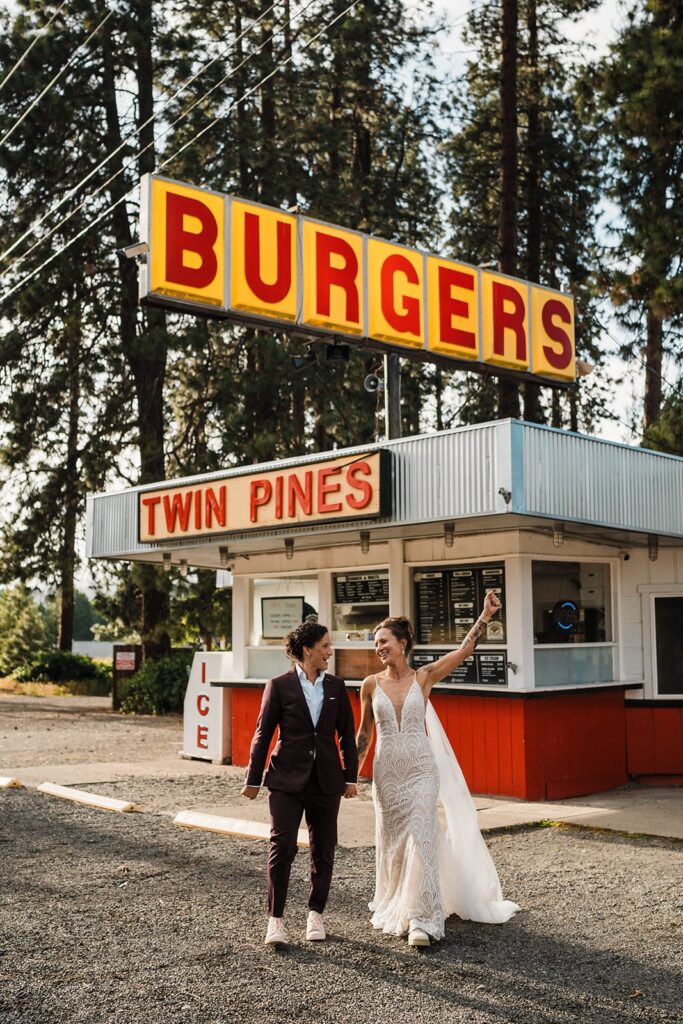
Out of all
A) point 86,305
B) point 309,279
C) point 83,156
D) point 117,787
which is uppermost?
point 83,156

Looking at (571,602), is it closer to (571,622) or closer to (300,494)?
(571,622)

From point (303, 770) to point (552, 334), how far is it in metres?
12.6

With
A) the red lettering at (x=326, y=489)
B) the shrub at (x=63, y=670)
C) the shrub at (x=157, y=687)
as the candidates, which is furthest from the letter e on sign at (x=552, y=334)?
the shrub at (x=63, y=670)

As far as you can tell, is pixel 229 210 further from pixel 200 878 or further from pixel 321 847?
pixel 321 847

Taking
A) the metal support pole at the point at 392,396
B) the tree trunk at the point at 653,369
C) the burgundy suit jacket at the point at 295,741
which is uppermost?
the tree trunk at the point at 653,369

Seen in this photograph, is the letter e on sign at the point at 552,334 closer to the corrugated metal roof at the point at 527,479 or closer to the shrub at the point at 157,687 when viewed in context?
the corrugated metal roof at the point at 527,479

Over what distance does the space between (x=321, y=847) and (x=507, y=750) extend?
5.92 meters

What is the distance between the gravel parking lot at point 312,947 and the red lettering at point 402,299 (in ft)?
26.3

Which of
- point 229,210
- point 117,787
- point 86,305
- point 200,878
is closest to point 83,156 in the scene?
point 86,305

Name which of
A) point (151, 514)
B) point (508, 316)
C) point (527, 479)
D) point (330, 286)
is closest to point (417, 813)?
point (527, 479)

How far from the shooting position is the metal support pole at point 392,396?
1393 cm

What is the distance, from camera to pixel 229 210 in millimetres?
14109

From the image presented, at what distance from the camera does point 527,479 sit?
1055 cm

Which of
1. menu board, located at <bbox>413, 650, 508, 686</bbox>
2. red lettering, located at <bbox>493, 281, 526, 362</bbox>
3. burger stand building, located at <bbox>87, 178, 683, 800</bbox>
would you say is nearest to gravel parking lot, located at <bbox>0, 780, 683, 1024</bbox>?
menu board, located at <bbox>413, 650, 508, 686</bbox>
